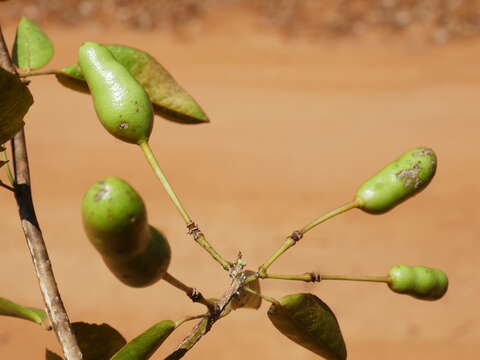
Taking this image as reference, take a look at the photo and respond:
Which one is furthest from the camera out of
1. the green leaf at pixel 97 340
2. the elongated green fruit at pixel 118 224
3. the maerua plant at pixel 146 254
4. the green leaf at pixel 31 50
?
the green leaf at pixel 31 50

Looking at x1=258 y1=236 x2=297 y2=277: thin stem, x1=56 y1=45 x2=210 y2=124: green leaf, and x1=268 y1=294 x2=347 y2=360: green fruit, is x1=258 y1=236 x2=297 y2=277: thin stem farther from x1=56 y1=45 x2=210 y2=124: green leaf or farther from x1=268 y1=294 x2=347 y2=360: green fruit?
x1=56 y1=45 x2=210 y2=124: green leaf

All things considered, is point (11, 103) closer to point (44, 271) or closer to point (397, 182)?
point (44, 271)

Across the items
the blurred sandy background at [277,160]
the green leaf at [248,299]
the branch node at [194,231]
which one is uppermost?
the blurred sandy background at [277,160]

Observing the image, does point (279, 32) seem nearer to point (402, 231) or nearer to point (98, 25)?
point (98, 25)

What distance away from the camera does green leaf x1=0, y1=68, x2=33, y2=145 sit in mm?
928

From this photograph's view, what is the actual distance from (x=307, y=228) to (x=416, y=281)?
173 millimetres

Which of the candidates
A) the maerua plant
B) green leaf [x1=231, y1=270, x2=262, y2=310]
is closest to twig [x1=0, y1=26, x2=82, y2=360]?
the maerua plant

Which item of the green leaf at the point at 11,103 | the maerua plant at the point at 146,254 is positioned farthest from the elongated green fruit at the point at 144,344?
the green leaf at the point at 11,103

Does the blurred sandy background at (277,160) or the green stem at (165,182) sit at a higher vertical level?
the blurred sandy background at (277,160)

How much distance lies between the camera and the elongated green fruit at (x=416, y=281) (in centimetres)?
102

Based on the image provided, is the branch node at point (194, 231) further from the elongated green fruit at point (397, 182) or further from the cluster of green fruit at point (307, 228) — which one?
the elongated green fruit at point (397, 182)

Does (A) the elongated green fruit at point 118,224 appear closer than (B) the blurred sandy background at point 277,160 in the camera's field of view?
Yes

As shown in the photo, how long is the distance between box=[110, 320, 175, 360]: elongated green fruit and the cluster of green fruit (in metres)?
0.01

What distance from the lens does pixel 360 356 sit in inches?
149
